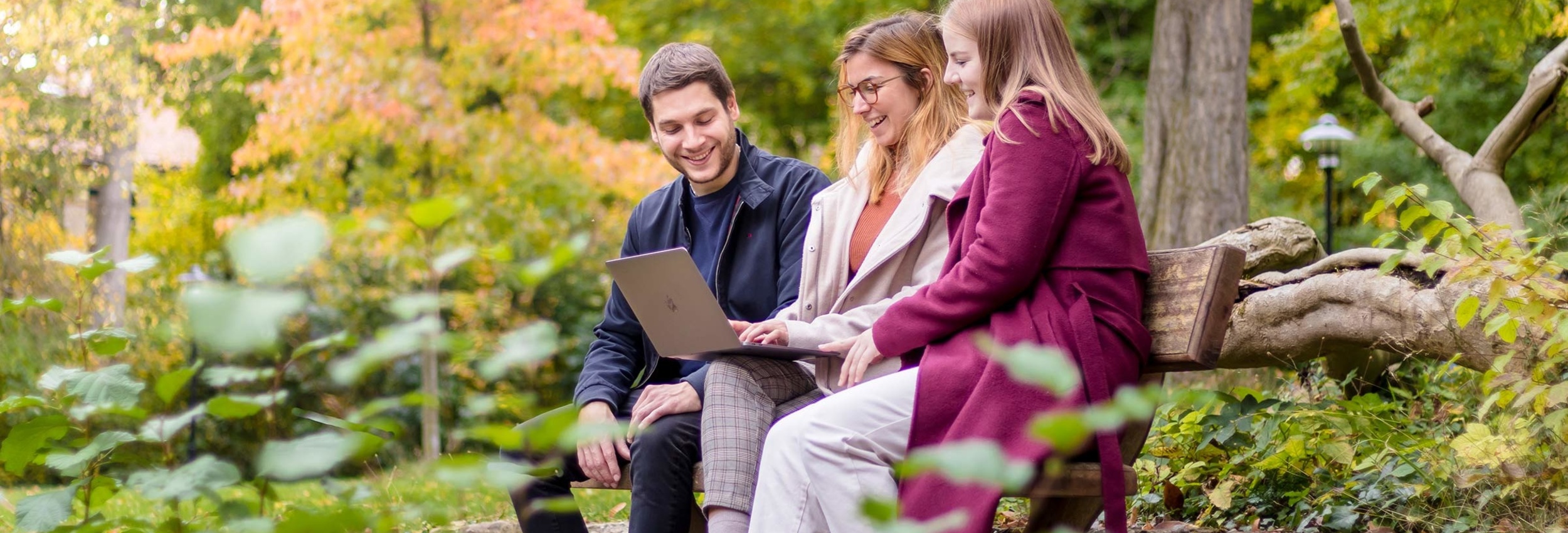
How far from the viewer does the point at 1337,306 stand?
3.69m

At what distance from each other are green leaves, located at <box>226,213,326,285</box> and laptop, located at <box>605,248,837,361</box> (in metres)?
1.77

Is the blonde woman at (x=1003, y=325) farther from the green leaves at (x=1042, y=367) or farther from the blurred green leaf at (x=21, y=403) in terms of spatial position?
the green leaves at (x=1042, y=367)

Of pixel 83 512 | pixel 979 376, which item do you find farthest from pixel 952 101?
pixel 83 512

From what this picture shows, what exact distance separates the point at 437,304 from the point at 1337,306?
3266 mm

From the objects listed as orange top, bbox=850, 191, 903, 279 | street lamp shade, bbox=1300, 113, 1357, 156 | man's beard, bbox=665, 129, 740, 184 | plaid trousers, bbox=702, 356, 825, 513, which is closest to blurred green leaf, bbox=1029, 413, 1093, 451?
plaid trousers, bbox=702, 356, 825, 513

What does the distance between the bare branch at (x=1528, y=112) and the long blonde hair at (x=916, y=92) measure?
2.37 meters

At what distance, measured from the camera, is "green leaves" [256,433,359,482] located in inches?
38.6

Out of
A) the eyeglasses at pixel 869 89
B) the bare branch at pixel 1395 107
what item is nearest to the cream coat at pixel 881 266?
the eyeglasses at pixel 869 89

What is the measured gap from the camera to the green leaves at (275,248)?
2.76ft

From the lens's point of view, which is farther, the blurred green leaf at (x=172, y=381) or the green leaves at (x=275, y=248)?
the blurred green leaf at (x=172, y=381)

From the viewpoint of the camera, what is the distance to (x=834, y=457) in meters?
2.44

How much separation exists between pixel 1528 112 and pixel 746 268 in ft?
9.49

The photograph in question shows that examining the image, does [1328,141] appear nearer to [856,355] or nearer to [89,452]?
[856,355]

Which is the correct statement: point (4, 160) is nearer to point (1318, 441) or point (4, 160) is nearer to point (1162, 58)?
point (1162, 58)
